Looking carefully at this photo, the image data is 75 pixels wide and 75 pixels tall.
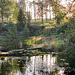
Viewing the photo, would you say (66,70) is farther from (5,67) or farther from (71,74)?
(5,67)

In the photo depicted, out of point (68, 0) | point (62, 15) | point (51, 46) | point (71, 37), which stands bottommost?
point (51, 46)

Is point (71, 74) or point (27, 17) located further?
point (27, 17)

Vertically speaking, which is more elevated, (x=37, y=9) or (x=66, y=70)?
(x=37, y=9)

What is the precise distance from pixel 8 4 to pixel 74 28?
4253 cm

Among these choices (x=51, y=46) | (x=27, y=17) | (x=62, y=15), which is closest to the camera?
(x=62, y=15)

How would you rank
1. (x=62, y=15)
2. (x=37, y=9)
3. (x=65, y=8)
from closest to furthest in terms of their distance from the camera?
(x=62, y=15) < (x=65, y=8) < (x=37, y=9)

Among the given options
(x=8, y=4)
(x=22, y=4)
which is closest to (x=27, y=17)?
(x=8, y=4)

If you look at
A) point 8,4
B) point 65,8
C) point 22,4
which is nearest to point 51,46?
point 65,8

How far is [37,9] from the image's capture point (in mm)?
62625

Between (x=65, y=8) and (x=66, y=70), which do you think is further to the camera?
(x=65, y=8)

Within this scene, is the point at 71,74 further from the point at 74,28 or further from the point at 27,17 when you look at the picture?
the point at 27,17

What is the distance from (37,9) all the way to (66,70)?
169ft

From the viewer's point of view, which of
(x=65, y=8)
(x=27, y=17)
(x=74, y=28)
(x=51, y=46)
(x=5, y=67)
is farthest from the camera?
(x=27, y=17)

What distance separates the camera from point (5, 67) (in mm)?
15445
